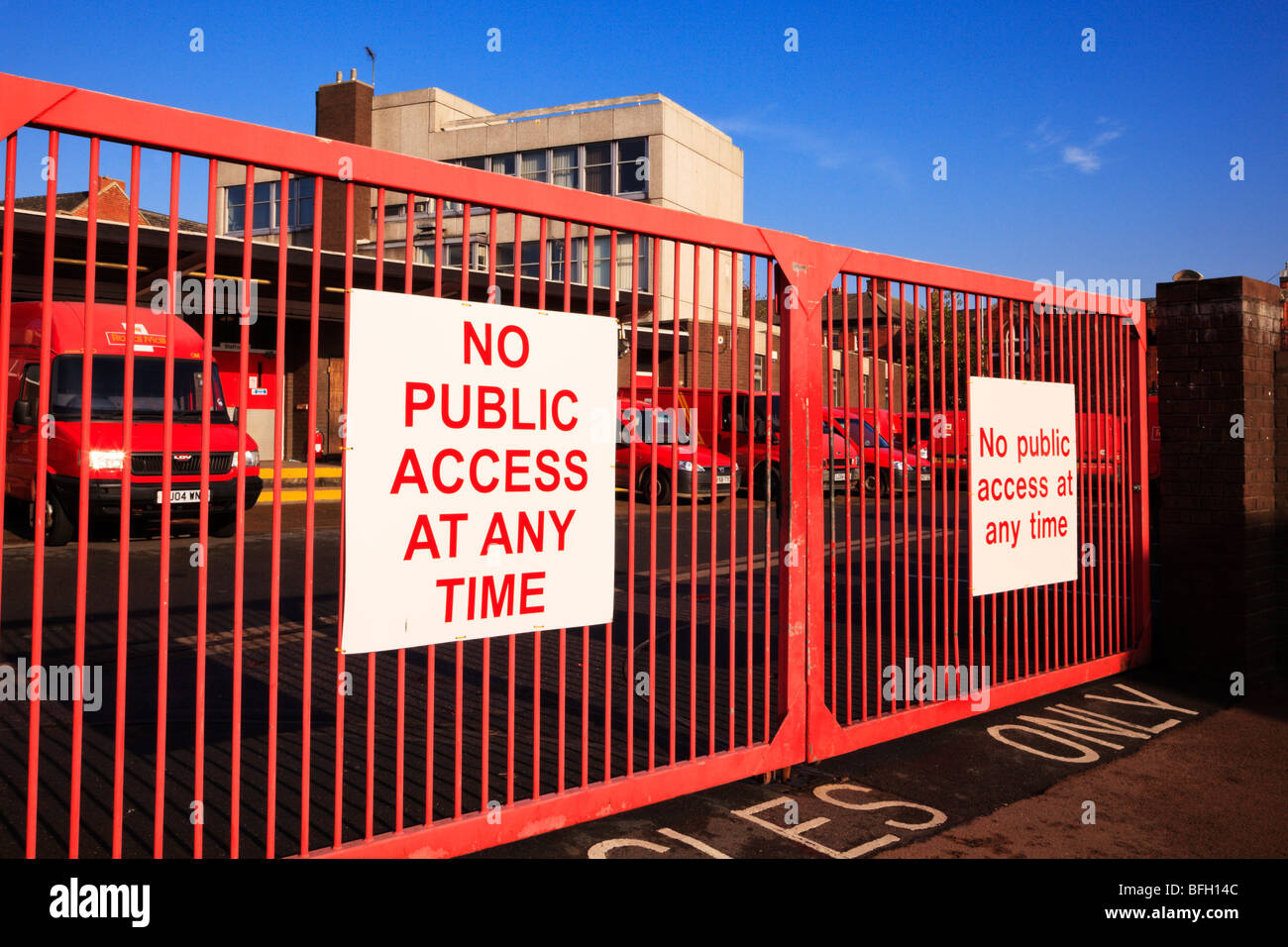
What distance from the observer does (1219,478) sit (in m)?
6.52

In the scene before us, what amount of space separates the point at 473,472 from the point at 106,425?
9.15m

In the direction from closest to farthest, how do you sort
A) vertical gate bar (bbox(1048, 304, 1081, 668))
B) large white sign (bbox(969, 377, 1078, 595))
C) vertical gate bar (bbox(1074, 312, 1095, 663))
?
large white sign (bbox(969, 377, 1078, 595)) → vertical gate bar (bbox(1048, 304, 1081, 668)) → vertical gate bar (bbox(1074, 312, 1095, 663))

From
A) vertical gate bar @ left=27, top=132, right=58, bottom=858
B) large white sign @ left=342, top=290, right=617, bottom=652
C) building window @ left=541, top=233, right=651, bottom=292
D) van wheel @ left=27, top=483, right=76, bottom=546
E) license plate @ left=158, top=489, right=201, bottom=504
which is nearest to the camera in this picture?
vertical gate bar @ left=27, top=132, right=58, bottom=858

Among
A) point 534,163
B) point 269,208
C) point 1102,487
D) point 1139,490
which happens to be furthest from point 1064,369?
point 269,208

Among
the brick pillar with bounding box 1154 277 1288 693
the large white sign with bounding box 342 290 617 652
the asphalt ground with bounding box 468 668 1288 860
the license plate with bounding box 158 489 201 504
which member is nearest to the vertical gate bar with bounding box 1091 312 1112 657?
the brick pillar with bounding box 1154 277 1288 693

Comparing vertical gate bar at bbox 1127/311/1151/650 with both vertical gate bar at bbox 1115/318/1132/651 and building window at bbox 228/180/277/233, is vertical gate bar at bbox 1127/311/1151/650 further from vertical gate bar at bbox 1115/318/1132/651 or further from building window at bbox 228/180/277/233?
building window at bbox 228/180/277/233

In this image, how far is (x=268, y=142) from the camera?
296 centimetres

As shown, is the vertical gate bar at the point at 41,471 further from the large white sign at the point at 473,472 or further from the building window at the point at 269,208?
the building window at the point at 269,208

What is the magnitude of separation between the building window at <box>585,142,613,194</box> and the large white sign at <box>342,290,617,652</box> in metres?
44.2

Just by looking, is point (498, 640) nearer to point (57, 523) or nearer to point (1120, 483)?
point (1120, 483)

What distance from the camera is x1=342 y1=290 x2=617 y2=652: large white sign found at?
3.14 m

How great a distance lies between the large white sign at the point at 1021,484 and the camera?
517 centimetres
